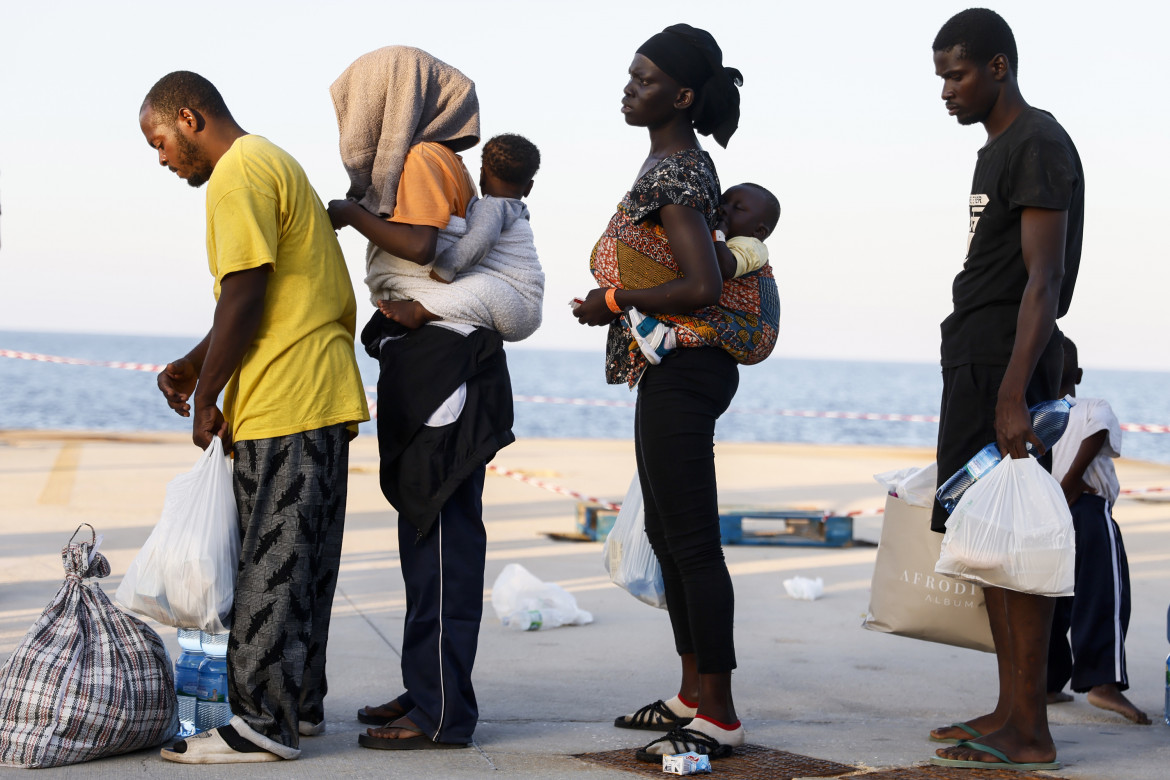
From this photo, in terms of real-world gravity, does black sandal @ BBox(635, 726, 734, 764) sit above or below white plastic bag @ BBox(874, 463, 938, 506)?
below

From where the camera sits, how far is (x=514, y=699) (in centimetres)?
395

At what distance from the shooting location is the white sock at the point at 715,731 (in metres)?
3.15

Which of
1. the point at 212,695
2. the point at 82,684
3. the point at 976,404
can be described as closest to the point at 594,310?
the point at 976,404

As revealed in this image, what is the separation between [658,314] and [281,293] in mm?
1029

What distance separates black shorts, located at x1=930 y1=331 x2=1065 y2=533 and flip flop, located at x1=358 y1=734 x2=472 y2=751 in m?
1.54

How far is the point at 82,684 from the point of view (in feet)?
9.57

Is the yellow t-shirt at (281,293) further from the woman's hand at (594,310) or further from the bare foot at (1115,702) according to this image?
the bare foot at (1115,702)

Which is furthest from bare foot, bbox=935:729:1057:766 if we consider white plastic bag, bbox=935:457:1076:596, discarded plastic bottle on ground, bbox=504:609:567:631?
discarded plastic bottle on ground, bbox=504:609:567:631

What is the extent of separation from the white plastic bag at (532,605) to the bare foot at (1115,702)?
7.26ft

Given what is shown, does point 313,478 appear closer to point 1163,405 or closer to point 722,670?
point 722,670

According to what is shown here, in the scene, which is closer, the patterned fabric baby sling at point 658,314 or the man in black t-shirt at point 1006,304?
the man in black t-shirt at point 1006,304

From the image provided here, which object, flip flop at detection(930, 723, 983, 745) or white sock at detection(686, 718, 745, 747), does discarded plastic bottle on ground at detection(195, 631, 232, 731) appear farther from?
flip flop at detection(930, 723, 983, 745)

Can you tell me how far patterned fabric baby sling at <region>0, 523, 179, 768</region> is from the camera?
2873 millimetres

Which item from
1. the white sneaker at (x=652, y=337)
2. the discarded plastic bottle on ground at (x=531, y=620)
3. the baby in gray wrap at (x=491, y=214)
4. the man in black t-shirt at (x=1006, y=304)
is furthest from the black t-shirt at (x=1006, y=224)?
the discarded plastic bottle on ground at (x=531, y=620)
